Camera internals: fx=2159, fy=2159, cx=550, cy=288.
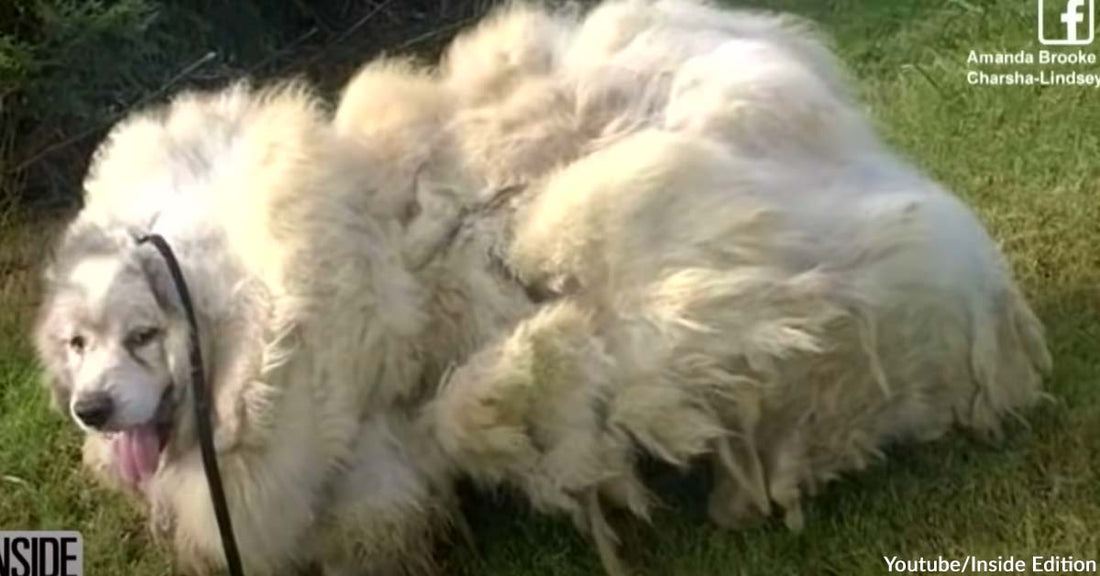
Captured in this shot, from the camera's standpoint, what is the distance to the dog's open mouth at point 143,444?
1.30 m

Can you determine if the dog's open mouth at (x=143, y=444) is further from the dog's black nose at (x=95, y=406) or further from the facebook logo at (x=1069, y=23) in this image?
the facebook logo at (x=1069, y=23)

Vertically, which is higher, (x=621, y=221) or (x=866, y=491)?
(x=621, y=221)

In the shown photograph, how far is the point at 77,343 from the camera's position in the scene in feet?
4.28

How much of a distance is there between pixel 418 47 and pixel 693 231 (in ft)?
1.06

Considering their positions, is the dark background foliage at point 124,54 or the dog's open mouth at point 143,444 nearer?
the dog's open mouth at point 143,444

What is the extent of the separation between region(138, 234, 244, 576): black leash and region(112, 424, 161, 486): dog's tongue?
1.4 inches

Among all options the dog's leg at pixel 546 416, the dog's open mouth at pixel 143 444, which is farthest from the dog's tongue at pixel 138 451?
the dog's leg at pixel 546 416

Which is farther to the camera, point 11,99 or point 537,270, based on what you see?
point 11,99

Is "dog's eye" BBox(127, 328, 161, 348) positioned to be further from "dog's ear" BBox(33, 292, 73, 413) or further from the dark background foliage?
the dark background foliage

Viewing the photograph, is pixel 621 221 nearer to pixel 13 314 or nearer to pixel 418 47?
pixel 418 47

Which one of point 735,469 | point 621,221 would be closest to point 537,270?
point 621,221

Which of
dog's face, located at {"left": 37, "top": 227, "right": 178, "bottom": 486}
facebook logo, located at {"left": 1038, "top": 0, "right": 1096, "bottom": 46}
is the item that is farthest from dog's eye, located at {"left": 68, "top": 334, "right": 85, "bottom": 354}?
facebook logo, located at {"left": 1038, "top": 0, "right": 1096, "bottom": 46}

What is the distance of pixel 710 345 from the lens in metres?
1.26

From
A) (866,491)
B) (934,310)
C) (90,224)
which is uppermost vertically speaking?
(90,224)
